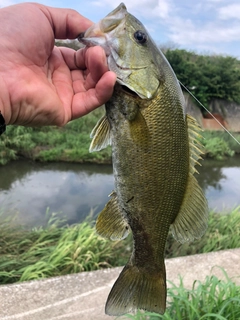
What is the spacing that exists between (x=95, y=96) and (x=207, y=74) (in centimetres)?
2009

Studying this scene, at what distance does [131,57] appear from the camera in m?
1.53

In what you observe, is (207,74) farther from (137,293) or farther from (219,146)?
(137,293)

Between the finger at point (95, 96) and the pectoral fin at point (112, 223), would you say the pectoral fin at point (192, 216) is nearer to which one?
the pectoral fin at point (112, 223)

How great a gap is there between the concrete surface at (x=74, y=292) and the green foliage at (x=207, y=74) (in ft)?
53.8

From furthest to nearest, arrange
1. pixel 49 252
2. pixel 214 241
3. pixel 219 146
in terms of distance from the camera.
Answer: pixel 219 146 → pixel 214 241 → pixel 49 252

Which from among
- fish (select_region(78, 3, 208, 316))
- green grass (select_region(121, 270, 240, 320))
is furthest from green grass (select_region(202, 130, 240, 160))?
fish (select_region(78, 3, 208, 316))

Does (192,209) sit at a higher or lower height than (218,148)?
higher

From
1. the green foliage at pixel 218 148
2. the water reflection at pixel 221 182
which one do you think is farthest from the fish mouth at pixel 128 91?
the green foliage at pixel 218 148

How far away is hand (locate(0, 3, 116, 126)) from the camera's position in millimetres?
1831

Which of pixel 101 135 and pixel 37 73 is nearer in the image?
pixel 101 135

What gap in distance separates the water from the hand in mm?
4821

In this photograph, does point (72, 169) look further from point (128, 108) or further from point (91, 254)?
point (128, 108)

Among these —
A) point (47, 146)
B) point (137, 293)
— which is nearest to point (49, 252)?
point (137, 293)

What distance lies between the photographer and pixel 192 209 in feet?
5.50
